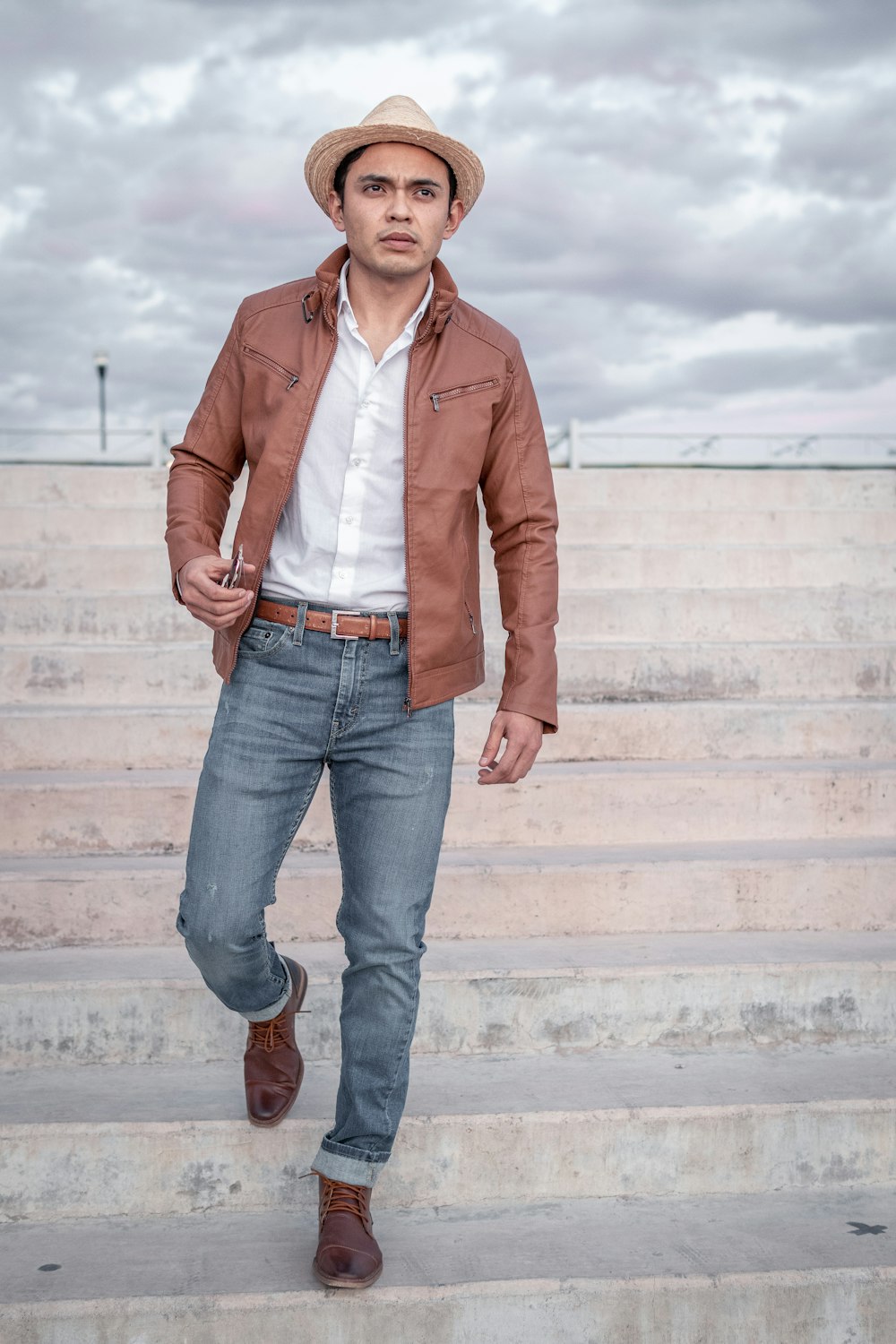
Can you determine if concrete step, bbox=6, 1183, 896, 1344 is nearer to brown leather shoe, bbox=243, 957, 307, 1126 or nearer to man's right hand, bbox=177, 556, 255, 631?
brown leather shoe, bbox=243, 957, 307, 1126

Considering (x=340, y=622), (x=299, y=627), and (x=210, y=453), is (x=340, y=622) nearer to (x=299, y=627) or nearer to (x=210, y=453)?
(x=299, y=627)

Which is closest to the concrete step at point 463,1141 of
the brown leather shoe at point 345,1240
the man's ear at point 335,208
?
the brown leather shoe at point 345,1240

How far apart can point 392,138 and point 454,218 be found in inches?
9.4

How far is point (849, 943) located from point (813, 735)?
1.20 metres

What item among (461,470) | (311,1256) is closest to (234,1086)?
(311,1256)

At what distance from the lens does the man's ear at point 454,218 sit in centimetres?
282

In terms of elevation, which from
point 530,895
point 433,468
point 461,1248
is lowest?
point 461,1248

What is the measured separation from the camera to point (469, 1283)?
2670 mm

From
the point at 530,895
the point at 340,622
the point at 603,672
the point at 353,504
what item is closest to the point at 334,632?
the point at 340,622

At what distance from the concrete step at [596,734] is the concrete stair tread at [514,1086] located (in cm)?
153

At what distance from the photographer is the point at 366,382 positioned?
2.67 meters

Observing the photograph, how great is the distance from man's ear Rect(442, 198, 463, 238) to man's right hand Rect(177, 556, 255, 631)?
0.93 m

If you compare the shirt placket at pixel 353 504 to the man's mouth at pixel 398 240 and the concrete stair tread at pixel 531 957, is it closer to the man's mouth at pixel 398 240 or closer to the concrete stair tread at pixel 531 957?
the man's mouth at pixel 398 240

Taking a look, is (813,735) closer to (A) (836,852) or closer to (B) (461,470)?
(A) (836,852)
